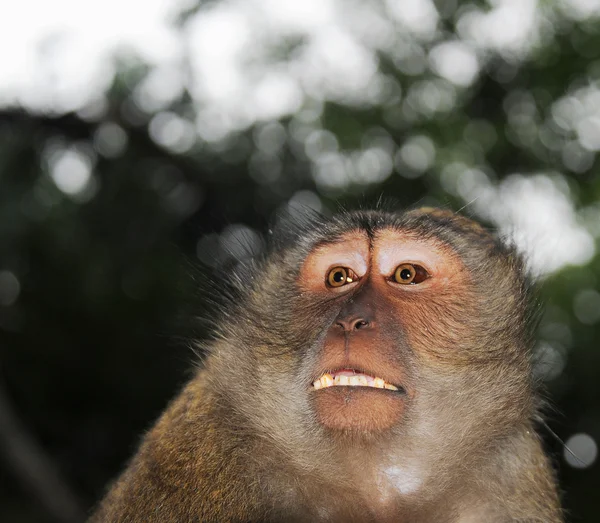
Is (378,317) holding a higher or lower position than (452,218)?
higher

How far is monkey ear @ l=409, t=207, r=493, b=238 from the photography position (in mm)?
4613

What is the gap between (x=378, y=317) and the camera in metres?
3.70

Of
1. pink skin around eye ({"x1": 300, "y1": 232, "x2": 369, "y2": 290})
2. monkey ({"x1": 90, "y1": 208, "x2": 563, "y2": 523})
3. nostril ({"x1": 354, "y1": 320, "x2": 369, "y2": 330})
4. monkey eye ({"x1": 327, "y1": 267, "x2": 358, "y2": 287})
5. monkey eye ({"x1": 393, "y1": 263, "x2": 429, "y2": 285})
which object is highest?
nostril ({"x1": 354, "y1": 320, "x2": 369, "y2": 330})

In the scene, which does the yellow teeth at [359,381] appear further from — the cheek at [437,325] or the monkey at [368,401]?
the cheek at [437,325]

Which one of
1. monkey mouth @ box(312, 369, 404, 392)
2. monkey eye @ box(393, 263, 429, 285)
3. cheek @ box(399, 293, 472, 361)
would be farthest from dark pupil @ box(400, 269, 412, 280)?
monkey mouth @ box(312, 369, 404, 392)

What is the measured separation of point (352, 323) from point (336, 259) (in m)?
0.81

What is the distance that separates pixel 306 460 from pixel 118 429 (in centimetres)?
1002

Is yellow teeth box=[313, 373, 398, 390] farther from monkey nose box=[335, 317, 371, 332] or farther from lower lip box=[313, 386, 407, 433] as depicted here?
monkey nose box=[335, 317, 371, 332]

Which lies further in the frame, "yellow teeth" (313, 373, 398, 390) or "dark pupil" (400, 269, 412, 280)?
"dark pupil" (400, 269, 412, 280)

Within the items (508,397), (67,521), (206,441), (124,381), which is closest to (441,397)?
(508,397)

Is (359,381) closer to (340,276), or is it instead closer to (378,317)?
(378,317)

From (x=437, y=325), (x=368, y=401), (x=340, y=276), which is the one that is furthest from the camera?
(x=340, y=276)

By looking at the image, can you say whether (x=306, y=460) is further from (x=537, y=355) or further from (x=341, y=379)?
(x=537, y=355)

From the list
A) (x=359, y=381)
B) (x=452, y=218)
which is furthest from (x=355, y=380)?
(x=452, y=218)
